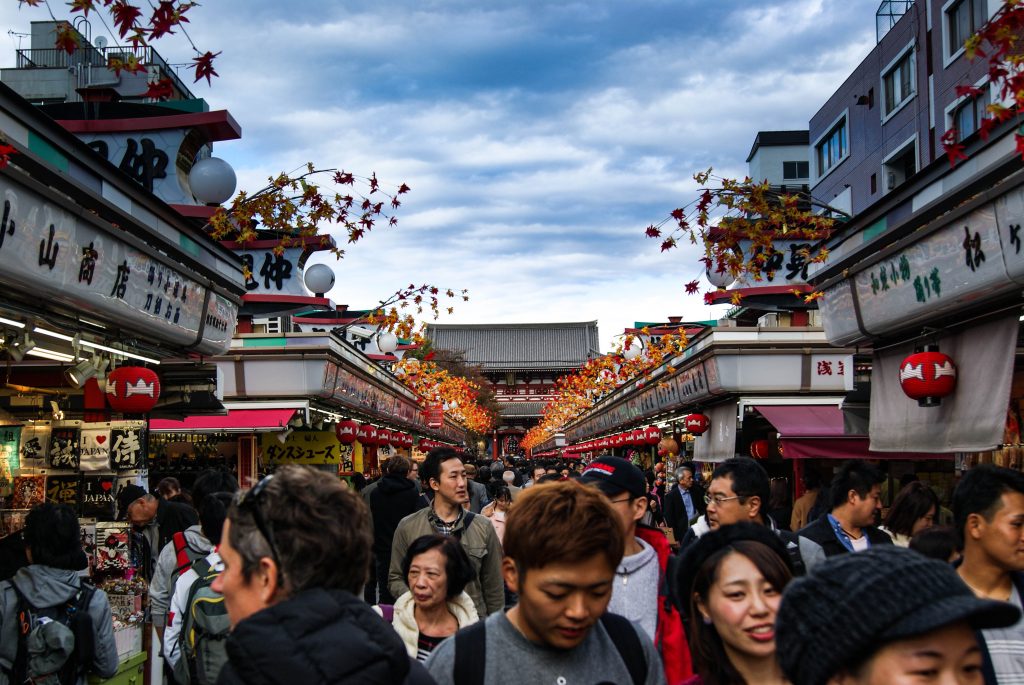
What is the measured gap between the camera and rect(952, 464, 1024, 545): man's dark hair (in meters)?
4.34

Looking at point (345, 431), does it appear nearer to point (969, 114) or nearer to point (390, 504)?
point (390, 504)

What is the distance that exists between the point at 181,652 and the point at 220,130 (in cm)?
750

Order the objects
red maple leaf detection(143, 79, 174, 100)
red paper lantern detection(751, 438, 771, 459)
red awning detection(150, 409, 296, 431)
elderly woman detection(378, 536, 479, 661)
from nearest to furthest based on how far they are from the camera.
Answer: elderly woman detection(378, 536, 479, 661), red maple leaf detection(143, 79, 174, 100), red awning detection(150, 409, 296, 431), red paper lantern detection(751, 438, 771, 459)

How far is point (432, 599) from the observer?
4969 millimetres

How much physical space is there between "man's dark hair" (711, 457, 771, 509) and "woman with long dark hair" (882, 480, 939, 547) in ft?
9.08

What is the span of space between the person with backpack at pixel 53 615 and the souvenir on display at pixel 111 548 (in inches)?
137

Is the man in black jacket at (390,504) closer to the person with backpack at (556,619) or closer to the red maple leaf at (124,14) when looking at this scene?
the red maple leaf at (124,14)

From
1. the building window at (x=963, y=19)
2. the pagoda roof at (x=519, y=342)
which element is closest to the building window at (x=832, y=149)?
the building window at (x=963, y=19)

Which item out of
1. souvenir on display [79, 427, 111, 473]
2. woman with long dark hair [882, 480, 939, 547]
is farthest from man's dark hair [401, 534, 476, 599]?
souvenir on display [79, 427, 111, 473]

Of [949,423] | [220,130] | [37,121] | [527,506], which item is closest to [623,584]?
[527,506]

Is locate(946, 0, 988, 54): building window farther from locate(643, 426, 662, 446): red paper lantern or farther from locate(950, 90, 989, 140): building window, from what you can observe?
locate(643, 426, 662, 446): red paper lantern

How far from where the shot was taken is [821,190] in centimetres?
3238

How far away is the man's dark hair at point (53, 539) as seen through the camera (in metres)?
5.72

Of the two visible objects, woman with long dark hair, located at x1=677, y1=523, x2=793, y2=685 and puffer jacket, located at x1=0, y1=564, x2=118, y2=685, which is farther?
puffer jacket, located at x1=0, y1=564, x2=118, y2=685
